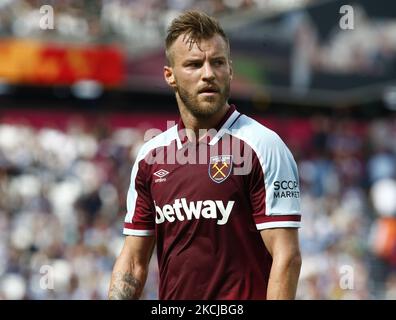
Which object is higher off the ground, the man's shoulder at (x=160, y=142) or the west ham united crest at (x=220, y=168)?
the man's shoulder at (x=160, y=142)

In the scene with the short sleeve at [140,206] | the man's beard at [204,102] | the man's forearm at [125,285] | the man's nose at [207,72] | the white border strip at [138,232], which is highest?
the man's nose at [207,72]

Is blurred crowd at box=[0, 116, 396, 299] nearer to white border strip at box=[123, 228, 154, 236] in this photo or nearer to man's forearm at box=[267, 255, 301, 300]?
white border strip at box=[123, 228, 154, 236]

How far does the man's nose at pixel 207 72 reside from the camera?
15.7 feet

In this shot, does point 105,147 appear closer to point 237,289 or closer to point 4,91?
point 4,91

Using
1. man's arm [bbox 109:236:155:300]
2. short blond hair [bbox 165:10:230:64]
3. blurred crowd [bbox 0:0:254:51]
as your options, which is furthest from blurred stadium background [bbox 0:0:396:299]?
short blond hair [bbox 165:10:230:64]

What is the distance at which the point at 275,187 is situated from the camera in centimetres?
467

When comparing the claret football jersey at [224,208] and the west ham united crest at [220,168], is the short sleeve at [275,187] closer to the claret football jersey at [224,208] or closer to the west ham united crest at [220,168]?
the claret football jersey at [224,208]

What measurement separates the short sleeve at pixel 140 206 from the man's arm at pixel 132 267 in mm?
49

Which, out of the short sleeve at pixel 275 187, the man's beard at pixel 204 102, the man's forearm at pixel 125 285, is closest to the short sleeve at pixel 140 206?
the man's forearm at pixel 125 285

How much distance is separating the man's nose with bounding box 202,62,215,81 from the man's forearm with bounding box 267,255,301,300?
0.93 meters

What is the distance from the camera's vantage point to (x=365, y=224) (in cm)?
1766

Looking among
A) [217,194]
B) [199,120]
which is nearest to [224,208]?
[217,194]

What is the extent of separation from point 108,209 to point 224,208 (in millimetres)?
13543

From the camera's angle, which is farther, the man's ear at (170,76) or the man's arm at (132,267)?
the man's arm at (132,267)
